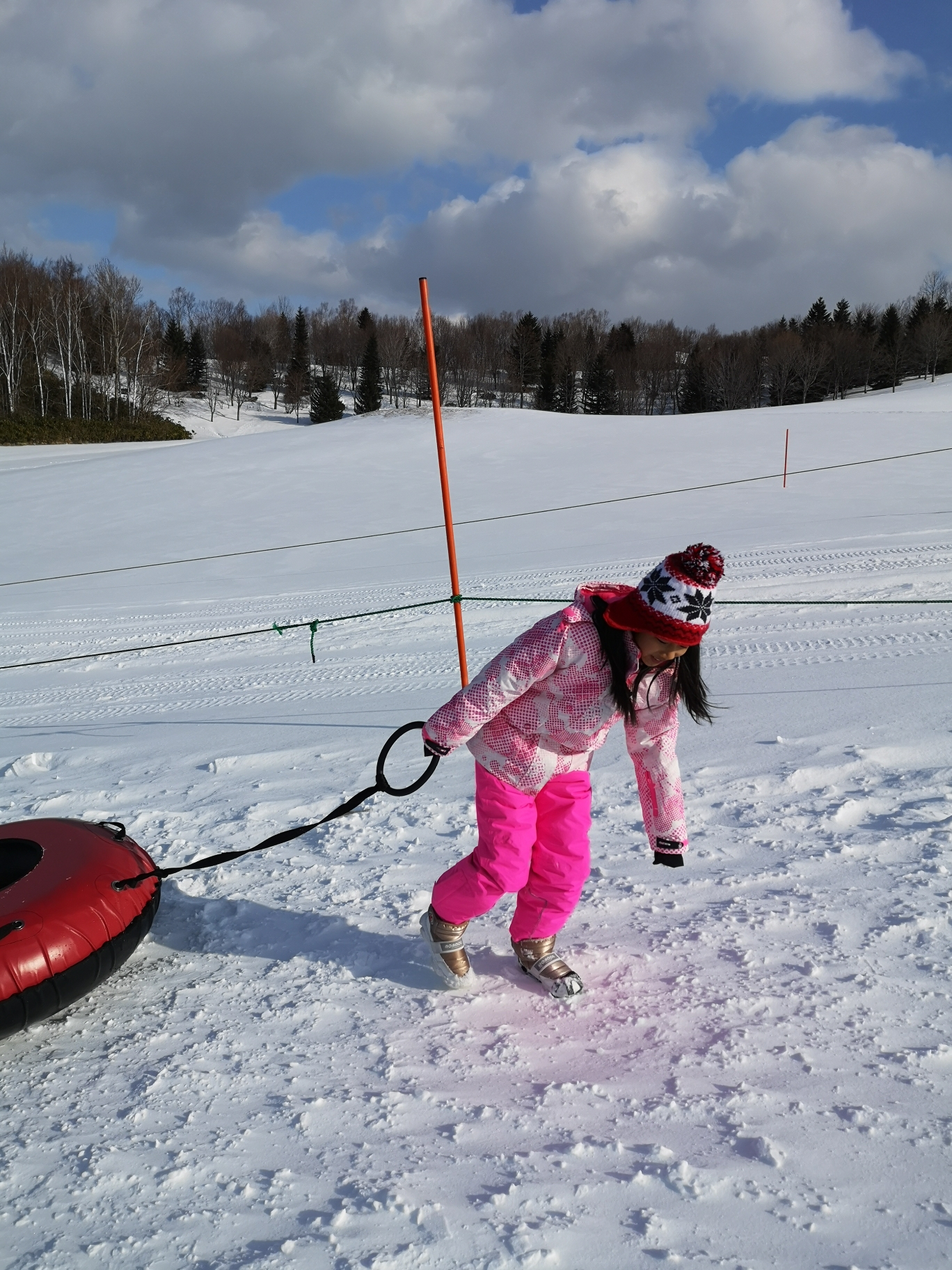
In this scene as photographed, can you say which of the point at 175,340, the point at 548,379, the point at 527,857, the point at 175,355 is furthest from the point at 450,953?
the point at 175,340

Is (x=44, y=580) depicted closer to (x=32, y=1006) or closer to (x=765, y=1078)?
(x=32, y=1006)

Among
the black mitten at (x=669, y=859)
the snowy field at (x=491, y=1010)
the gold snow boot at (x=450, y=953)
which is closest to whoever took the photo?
the snowy field at (x=491, y=1010)

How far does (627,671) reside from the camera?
8.13 feet

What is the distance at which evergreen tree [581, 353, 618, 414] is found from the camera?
2409 inches

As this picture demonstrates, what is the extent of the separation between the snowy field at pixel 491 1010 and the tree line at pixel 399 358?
4263cm

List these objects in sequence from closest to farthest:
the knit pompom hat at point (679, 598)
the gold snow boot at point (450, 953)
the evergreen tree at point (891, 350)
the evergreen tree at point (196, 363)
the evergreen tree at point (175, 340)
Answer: the knit pompom hat at point (679, 598) → the gold snow boot at point (450, 953) → the evergreen tree at point (891, 350) → the evergreen tree at point (175, 340) → the evergreen tree at point (196, 363)

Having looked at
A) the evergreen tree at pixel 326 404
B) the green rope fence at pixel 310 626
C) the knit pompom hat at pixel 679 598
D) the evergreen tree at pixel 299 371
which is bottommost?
the green rope fence at pixel 310 626

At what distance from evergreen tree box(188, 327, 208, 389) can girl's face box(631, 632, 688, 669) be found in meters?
64.6

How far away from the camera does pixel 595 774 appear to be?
4434mm

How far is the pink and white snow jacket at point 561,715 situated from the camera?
248cm

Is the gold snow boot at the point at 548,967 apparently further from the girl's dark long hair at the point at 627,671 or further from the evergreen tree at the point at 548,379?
the evergreen tree at the point at 548,379

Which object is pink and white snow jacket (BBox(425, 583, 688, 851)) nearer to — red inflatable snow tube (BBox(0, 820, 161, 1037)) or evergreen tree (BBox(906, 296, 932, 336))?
red inflatable snow tube (BBox(0, 820, 161, 1037))

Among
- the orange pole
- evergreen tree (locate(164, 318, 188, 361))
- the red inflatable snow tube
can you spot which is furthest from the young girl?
evergreen tree (locate(164, 318, 188, 361))

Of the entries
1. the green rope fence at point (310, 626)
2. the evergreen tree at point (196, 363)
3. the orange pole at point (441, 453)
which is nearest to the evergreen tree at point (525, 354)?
the evergreen tree at point (196, 363)
